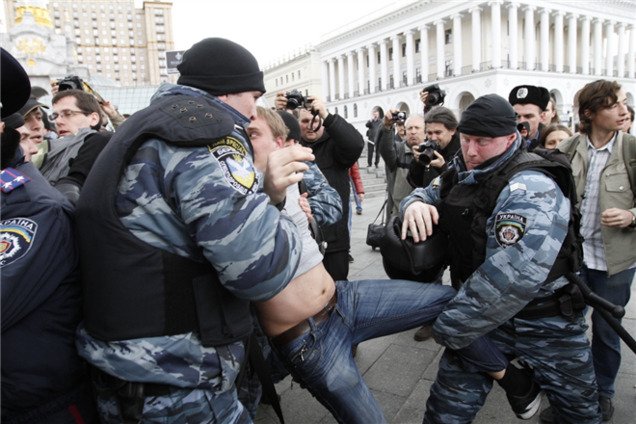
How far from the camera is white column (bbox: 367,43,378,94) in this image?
64500mm

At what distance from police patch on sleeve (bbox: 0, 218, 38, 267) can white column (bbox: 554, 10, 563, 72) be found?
63.7 metres

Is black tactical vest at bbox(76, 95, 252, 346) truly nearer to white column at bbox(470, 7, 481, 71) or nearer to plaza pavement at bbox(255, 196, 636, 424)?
plaza pavement at bbox(255, 196, 636, 424)

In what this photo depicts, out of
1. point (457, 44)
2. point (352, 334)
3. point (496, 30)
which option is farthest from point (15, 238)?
point (457, 44)

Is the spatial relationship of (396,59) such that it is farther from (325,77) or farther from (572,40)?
(572,40)

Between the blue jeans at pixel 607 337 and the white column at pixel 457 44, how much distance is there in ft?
179

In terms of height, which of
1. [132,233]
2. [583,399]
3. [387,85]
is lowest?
[583,399]

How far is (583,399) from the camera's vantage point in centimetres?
220

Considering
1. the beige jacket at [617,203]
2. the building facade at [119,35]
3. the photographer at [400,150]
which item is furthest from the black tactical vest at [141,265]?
the building facade at [119,35]

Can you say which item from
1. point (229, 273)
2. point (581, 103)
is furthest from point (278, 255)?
point (581, 103)

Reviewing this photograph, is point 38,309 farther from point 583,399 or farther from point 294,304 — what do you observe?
point 583,399

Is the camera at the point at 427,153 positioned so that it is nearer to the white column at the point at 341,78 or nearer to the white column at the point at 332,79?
the white column at the point at 341,78

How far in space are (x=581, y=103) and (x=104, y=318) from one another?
3256mm

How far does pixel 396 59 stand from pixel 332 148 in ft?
200

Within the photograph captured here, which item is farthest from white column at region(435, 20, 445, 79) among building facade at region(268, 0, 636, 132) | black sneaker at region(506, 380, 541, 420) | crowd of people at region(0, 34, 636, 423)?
black sneaker at region(506, 380, 541, 420)
